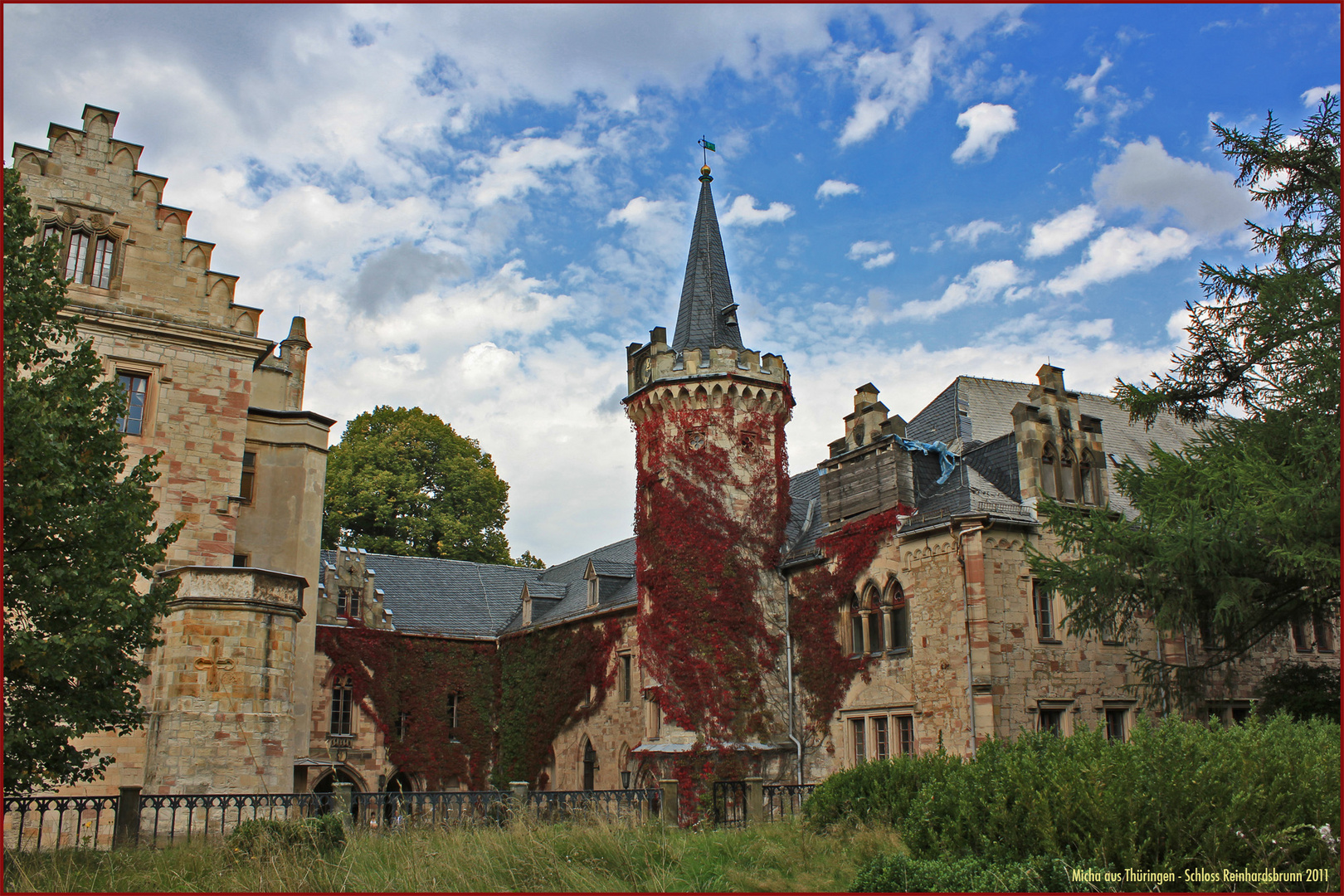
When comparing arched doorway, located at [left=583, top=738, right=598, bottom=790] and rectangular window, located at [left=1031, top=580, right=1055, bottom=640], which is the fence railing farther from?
arched doorway, located at [left=583, top=738, right=598, bottom=790]

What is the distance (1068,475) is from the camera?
69.6 ft

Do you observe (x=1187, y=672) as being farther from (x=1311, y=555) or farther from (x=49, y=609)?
(x=49, y=609)

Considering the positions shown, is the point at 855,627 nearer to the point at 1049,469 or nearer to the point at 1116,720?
the point at 1049,469

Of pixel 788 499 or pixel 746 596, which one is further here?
pixel 788 499

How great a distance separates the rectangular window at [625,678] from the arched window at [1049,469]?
12842 millimetres

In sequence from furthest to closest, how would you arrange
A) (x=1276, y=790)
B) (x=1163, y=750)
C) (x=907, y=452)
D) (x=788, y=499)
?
(x=788, y=499), (x=907, y=452), (x=1163, y=750), (x=1276, y=790)

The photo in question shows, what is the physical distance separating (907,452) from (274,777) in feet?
47.0

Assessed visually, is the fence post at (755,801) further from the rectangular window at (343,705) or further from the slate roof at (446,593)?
the slate roof at (446,593)

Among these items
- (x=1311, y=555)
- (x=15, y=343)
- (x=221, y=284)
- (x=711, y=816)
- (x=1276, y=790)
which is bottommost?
(x=711, y=816)

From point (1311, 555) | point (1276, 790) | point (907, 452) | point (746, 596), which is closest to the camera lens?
point (1276, 790)

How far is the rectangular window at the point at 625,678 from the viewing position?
2789cm

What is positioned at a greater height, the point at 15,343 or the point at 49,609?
the point at 15,343

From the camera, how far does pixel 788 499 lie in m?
25.9

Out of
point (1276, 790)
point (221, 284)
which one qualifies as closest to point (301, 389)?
point (221, 284)
